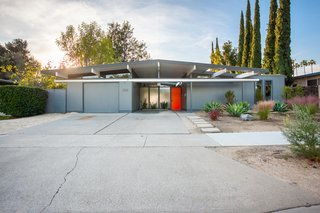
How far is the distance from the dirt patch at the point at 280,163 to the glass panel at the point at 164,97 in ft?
43.9

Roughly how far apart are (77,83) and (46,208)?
13.0 metres

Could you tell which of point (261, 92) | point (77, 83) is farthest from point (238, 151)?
point (261, 92)

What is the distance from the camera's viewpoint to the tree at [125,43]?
97.0 ft

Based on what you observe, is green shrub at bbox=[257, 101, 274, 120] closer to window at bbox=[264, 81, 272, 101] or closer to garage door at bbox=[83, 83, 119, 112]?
window at bbox=[264, 81, 272, 101]

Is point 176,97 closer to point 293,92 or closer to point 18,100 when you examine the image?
point 293,92

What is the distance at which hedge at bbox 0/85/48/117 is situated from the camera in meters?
10.7

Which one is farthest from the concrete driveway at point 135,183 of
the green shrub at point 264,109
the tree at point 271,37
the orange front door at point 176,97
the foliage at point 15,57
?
the foliage at point 15,57

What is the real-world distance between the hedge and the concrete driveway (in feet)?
28.3

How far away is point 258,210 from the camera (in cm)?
187

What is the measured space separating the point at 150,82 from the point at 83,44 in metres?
18.4

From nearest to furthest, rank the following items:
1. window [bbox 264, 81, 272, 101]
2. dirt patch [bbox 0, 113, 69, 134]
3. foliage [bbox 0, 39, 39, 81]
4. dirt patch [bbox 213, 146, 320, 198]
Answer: dirt patch [bbox 213, 146, 320, 198] < dirt patch [bbox 0, 113, 69, 134] < window [bbox 264, 81, 272, 101] < foliage [bbox 0, 39, 39, 81]

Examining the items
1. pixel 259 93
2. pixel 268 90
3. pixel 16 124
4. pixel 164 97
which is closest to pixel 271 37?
pixel 268 90

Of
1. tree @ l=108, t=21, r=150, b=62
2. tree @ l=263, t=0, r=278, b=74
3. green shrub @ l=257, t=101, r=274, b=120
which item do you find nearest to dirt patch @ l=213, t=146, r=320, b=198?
green shrub @ l=257, t=101, r=274, b=120

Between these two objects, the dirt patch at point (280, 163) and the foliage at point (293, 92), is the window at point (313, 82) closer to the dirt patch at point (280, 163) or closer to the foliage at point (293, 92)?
the foliage at point (293, 92)
